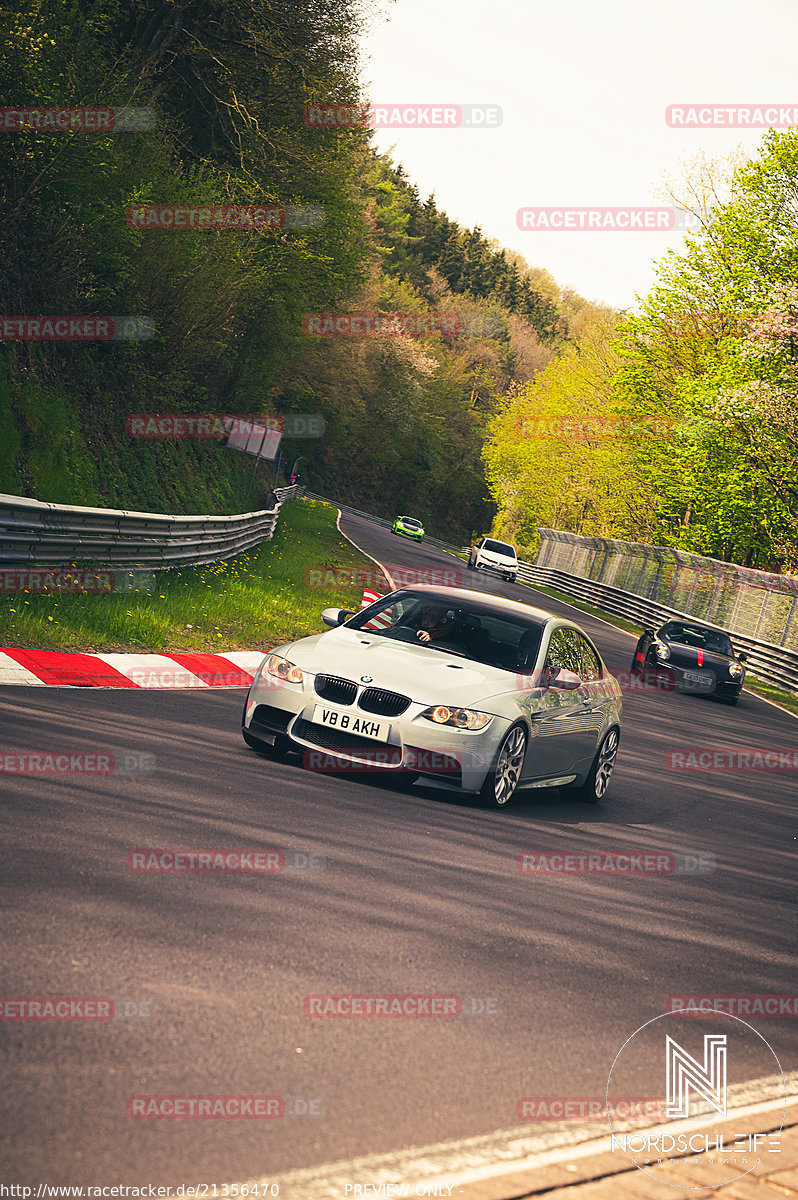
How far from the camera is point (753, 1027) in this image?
18.2 feet

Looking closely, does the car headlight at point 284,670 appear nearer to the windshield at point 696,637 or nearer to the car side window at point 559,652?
the car side window at point 559,652

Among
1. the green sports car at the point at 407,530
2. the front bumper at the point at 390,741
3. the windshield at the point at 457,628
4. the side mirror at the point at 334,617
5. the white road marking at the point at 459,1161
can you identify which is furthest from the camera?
the green sports car at the point at 407,530

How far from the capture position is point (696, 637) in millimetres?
26938

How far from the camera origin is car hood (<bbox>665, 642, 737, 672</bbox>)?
25391mm

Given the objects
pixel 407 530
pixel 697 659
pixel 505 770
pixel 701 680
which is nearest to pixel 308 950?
pixel 505 770

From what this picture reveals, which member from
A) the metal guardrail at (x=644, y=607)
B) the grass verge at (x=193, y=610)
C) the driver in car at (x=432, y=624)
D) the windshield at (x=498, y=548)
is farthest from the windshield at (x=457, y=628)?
the windshield at (x=498, y=548)

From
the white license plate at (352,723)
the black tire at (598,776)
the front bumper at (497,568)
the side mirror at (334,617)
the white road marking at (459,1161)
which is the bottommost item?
the front bumper at (497,568)

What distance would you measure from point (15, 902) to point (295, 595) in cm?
1823

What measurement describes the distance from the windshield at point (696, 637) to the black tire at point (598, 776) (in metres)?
15.6

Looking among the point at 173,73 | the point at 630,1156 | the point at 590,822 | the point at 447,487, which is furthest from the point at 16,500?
the point at 447,487

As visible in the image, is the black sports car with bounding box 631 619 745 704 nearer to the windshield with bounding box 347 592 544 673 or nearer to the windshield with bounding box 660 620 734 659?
the windshield with bounding box 660 620 734 659

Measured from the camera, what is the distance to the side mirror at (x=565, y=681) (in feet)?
31.6

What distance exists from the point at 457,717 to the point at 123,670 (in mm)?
4728

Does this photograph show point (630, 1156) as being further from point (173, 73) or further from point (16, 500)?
point (173, 73)
